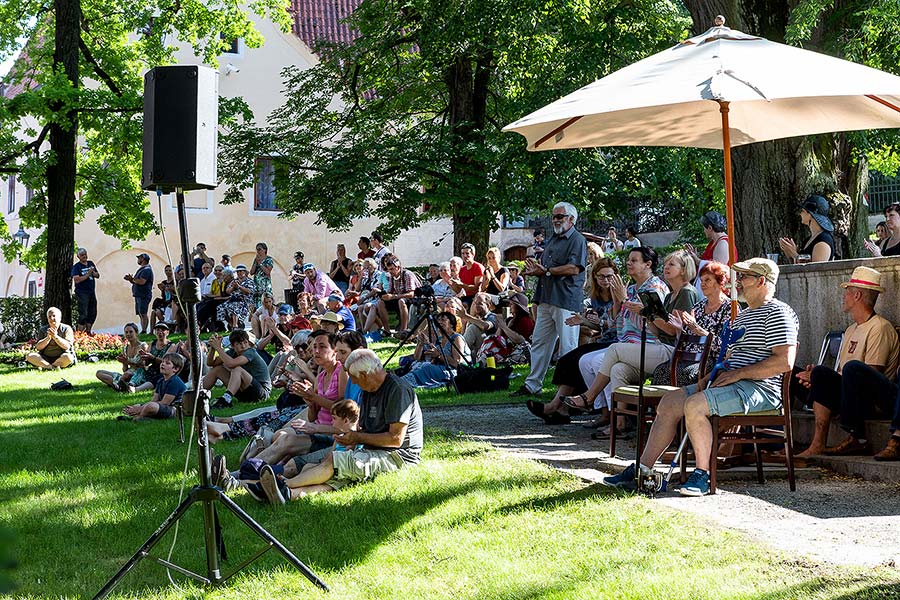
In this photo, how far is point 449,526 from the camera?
253 inches

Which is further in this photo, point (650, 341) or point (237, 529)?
point (650, 341)

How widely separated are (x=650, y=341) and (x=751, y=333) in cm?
234

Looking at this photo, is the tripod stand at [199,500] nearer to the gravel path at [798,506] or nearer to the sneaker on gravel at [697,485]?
the gravel path at [798,506]

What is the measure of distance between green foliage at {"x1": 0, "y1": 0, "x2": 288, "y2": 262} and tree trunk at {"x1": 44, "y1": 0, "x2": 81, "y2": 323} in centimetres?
20

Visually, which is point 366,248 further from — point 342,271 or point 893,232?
point 893,232

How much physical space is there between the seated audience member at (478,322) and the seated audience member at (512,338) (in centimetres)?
9

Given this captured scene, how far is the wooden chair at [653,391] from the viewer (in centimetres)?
808

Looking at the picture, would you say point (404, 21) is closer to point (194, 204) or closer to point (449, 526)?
point (194, 204)

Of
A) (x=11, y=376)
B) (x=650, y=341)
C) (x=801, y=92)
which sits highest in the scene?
Answer: (x=801, y=92)

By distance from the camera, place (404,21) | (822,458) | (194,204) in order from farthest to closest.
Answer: (194,204), (404,21), (822,458)

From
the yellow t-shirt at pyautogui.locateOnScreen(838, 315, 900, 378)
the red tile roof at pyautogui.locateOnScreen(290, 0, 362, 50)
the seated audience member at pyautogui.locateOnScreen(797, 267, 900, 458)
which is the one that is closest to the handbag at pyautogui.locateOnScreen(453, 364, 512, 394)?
the seated audience member at pyautogui.locateOnScreen(797, 267, 900, 458)

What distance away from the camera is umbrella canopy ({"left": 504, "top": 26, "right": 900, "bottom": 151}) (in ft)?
22.6

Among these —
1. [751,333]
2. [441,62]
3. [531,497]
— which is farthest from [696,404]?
[441,62]

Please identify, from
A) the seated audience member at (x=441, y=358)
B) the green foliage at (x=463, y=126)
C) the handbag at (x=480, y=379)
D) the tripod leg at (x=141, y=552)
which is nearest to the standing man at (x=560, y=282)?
the handbag at (x=480, y=379)
